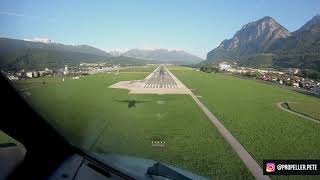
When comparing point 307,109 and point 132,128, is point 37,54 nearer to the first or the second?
point 132,128

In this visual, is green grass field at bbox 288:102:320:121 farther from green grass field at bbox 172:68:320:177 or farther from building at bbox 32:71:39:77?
building at bbox 32:71:39:77

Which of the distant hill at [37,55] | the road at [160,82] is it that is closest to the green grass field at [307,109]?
the road at [160,82]

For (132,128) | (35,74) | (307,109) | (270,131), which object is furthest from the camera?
(307,109)

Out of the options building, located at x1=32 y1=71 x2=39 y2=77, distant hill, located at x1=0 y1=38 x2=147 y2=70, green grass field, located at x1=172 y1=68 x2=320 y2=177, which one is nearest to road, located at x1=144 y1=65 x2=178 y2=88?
green grass field, located at x1=172 y1=68 x2=320 y2=177

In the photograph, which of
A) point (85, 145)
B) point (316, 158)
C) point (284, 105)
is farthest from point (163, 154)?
point (284, 105)

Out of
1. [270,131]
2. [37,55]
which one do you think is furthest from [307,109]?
[37,55]

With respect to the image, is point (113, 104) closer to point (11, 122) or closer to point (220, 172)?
point (220, 172)

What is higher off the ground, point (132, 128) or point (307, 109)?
point (132, 128)
